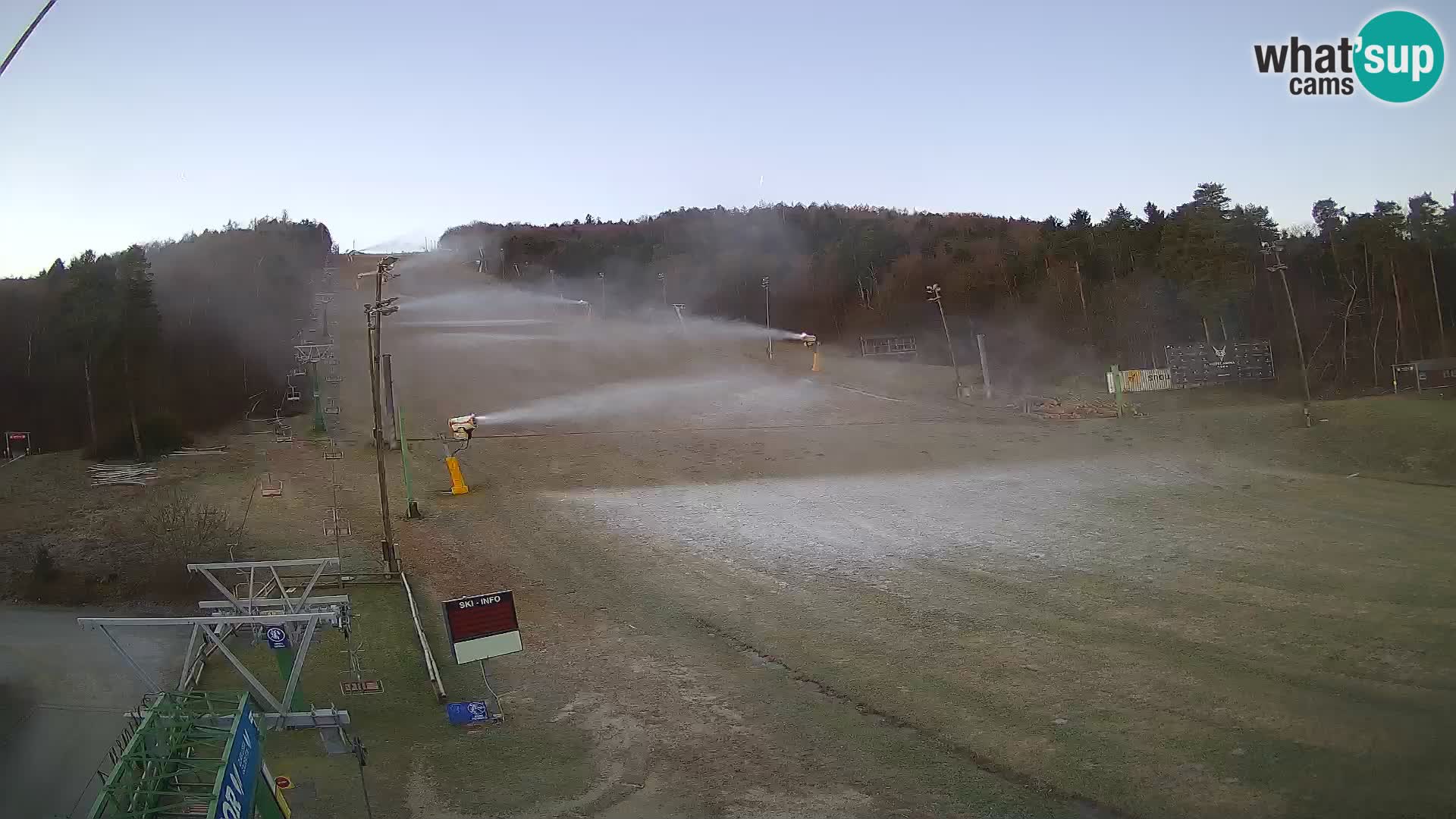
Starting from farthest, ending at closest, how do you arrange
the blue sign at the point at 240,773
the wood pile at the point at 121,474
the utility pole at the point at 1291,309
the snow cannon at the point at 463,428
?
the snow cannon at the point at 463,428 < the utility pole at the point at 1291,309 < the wood pile at the point at 121,474 < the blue sign at the point at 240,773

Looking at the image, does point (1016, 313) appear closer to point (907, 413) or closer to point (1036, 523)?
point (907, 413)

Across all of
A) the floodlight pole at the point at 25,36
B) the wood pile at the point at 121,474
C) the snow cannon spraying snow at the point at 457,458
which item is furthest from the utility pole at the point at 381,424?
the floodlight pole at the point at 25,36

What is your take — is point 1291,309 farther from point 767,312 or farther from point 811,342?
point 767,312

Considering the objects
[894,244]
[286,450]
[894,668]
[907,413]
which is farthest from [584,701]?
[894,244]

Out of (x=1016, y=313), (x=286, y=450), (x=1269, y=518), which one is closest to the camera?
(x=1269, y=518)

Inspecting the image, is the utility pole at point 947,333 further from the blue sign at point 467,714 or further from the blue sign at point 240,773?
the blue sign at point 240,773

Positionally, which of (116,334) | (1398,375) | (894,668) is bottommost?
(894,668)

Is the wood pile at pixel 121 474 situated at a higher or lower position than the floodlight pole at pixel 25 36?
lower
